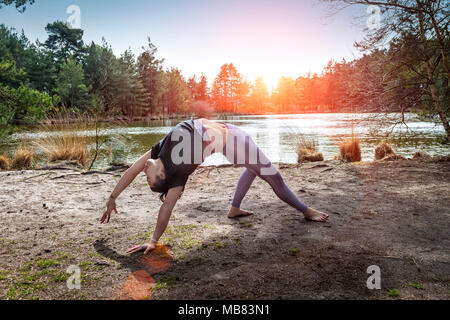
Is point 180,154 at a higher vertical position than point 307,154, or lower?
higher

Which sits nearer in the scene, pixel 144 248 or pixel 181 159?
pixel 181 159

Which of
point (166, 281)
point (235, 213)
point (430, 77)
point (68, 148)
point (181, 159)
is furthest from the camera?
point (68, 148)

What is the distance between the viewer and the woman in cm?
221

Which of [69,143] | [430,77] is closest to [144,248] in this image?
[430,77]

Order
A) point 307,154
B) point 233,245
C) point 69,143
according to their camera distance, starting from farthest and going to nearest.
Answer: point 69,143, point 307,154, point 233,245

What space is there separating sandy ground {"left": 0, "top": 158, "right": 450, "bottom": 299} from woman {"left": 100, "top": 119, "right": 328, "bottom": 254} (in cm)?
44

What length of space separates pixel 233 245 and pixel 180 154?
103 cm

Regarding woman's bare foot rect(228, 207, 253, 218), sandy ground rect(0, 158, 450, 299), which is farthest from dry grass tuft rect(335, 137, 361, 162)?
woman's bare foot rect(228, 207, 253, 218)

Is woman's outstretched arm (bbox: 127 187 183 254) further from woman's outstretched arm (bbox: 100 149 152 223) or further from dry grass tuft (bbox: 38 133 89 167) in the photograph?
dry grass tuft (bbox: 38 133 89 167)

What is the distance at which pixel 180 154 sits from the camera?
221cm

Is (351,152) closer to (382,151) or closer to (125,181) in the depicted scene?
(382,151)

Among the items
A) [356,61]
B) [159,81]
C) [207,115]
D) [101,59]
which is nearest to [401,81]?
[356,61]

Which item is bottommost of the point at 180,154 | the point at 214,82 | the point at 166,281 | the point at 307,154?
the point at 166,281

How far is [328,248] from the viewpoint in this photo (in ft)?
8.03
